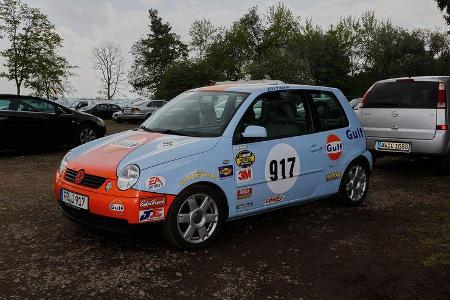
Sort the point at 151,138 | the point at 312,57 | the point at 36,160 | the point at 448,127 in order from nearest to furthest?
1. the point at 151,138
2. the point at 448,127
3. the point at 36,160
4. the point at 312,57

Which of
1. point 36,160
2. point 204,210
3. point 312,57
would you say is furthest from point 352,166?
point 312,57

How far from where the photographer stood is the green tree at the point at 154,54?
6194 centimetres

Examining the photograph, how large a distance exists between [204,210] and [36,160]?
23.0 feet

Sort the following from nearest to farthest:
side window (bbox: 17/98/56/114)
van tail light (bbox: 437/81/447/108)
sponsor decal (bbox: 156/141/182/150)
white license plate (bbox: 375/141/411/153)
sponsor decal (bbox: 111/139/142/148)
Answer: sponsor decal (bbox: 156/141/182/150) → sponsor decal (bbox: 111/139/142/148) → van tail light (bbox: 437/81/447/108) → white license plate (bbox: 375/141/411/153) → side window (bbox: 17/98/56/114)

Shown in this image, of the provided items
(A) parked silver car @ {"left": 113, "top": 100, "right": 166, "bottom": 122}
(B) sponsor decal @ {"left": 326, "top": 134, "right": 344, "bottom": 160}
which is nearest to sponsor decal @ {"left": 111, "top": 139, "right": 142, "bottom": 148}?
(B) sponsor decal @ {"left": 326, "top": 134, "right": 344, "bottom": 160}

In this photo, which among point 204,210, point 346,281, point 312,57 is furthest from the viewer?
point 312,57

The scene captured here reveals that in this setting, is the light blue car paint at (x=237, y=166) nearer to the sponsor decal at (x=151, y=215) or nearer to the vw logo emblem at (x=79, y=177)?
the sponsor decal at (x=151, y=215)

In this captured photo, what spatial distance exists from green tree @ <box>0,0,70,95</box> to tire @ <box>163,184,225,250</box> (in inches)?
1182

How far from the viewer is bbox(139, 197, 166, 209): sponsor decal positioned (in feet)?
12.9

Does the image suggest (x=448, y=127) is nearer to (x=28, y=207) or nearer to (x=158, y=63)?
(x=28, y=207)

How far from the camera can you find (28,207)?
5938 mm

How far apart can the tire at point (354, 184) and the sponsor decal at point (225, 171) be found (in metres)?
1.96

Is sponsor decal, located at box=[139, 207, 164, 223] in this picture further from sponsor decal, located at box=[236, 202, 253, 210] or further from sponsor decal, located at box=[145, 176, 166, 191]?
sponsor decal, located at box=[236, 202, 253, 210]

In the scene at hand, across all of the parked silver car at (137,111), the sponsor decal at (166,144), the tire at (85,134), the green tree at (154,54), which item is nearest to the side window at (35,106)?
the tire at (85,134)
